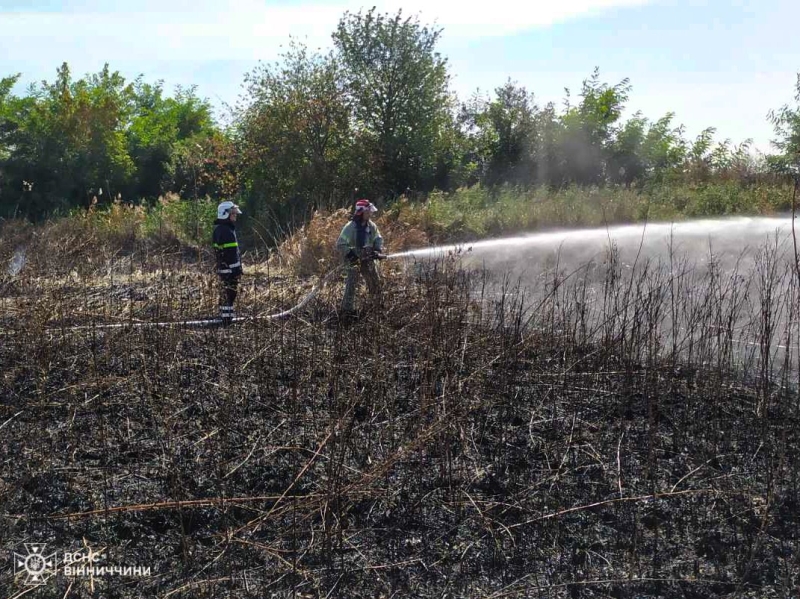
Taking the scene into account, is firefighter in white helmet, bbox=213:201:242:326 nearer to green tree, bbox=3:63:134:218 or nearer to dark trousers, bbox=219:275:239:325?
dark trousers, bbox=219:275:239:325

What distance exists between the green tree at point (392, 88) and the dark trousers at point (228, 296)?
13.1 m

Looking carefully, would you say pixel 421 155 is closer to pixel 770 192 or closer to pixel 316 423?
pixel 770 192

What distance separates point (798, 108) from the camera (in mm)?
23953

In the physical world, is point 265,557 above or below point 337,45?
below

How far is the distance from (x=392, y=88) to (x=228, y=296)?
575 inches

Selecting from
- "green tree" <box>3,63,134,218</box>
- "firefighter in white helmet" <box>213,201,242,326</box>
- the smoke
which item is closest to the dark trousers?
"firefighter in white helmet" <box>213,201,242,326</box>

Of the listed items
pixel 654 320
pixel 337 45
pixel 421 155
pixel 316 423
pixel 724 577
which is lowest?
pixel 724 577

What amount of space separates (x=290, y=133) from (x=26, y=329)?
15.2 m

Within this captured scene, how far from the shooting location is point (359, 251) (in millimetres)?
10336

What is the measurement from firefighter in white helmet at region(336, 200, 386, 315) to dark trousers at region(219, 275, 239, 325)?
124 cm

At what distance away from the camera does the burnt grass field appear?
16.0ft

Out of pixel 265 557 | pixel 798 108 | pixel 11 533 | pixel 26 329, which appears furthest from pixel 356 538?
pixel 798 108

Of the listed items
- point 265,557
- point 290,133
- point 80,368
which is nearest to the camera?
point 265,557

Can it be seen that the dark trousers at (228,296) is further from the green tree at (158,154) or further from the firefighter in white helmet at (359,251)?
the green tree at (158,154)
